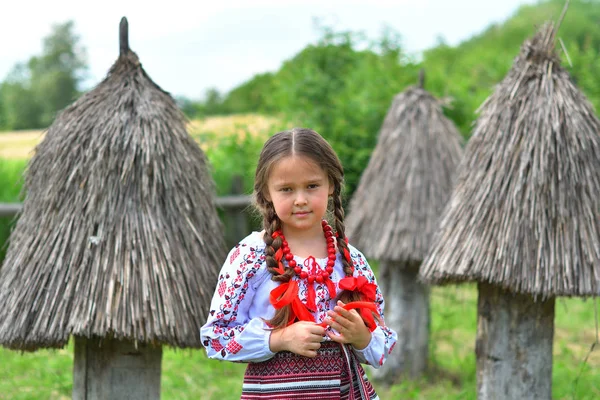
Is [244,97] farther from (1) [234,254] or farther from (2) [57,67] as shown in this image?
(1) [234,254]

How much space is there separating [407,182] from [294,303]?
373 centimetres

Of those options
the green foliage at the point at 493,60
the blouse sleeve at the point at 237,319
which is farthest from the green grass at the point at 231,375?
the blouse sleeve at the point at 237,319

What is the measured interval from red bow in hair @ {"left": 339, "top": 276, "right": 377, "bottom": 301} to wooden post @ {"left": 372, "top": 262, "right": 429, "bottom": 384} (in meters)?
4.02

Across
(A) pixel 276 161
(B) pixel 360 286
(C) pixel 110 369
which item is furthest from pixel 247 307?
(C) pixel 110 369

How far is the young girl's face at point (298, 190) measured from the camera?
263 cm

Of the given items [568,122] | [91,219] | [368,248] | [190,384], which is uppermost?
[568,122]

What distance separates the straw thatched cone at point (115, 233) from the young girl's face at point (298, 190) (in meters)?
1.00

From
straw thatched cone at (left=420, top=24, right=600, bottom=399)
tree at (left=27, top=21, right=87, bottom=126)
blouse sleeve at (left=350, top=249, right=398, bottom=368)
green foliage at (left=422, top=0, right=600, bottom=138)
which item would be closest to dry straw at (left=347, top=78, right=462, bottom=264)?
green foliage at (left=422, top=0, right=600, bottom=138)

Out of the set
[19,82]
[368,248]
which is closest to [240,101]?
[19,82]

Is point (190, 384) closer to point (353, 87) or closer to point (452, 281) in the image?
point (452, 281)

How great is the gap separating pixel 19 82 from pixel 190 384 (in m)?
13.6

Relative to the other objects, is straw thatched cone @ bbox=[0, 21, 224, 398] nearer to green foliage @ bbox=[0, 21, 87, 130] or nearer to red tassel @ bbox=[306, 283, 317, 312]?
red tassel @ bbox=[306, 283, 317, 312]

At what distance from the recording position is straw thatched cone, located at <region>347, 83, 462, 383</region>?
6.14 metres

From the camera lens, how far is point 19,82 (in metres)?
17.8
